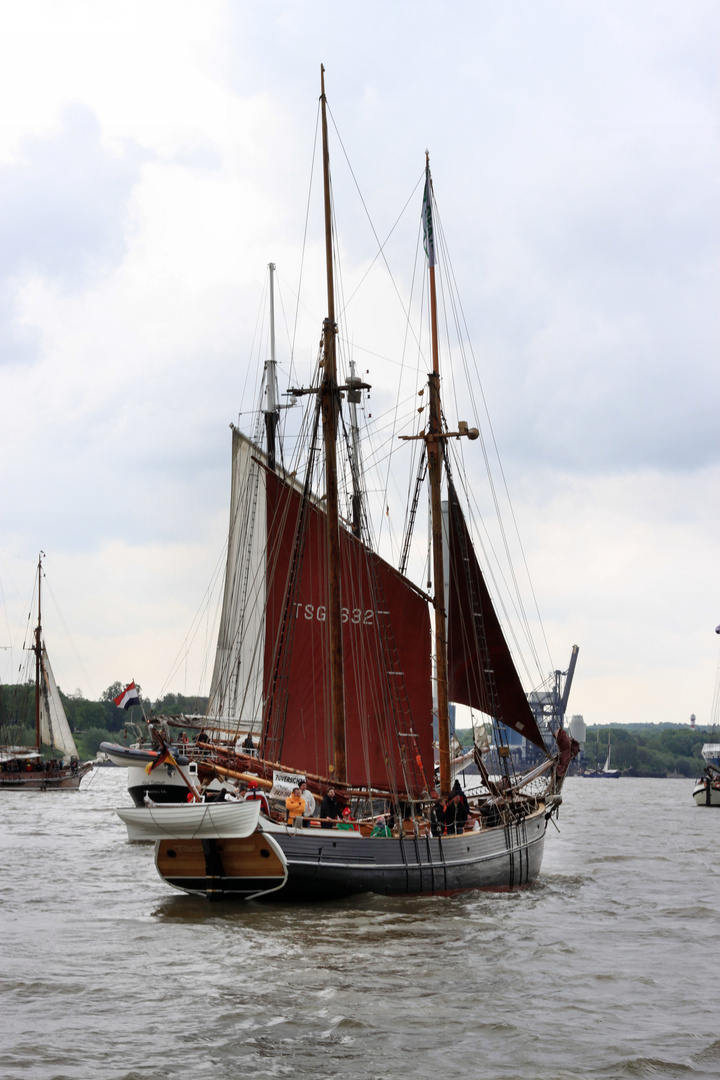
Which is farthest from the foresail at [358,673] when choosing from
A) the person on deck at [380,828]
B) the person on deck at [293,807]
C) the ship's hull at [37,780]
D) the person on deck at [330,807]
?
the ship's hull at [37,780]

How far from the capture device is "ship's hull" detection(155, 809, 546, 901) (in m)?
24.1

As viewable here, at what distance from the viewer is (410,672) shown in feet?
119

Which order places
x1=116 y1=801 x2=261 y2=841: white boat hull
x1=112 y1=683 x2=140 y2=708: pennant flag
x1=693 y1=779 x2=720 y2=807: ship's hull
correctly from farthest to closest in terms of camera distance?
x1=693 y1=779 x2=720 y2=807: ship's hull → x1=112 y1=683 x2=140 y2=708: pennant flag → x1=116 y1=801 x2=261 y2=841: white boat hull

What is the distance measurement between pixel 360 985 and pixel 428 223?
92.2 feet

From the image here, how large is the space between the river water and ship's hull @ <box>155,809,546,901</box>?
43 cm

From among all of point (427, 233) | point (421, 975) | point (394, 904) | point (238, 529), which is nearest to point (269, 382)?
point (238, 529)

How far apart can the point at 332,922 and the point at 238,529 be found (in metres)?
31.0

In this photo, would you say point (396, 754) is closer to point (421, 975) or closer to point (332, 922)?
point (332, 922)

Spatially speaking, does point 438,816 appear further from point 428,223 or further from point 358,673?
point 428,223

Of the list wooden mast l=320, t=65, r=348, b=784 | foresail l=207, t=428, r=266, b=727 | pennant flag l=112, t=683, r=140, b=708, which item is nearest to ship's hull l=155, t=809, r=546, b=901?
wooden mast l=320, t=65, r=348, b=784

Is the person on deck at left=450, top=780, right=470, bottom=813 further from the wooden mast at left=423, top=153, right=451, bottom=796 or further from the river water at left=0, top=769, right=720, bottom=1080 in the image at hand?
the wooden mast at left=423, top=153, right=451, bottom=796

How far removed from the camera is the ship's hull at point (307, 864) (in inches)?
948

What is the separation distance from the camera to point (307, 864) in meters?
24.3

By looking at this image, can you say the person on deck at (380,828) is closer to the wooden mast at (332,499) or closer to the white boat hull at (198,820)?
the wooden mast at (332,499)
